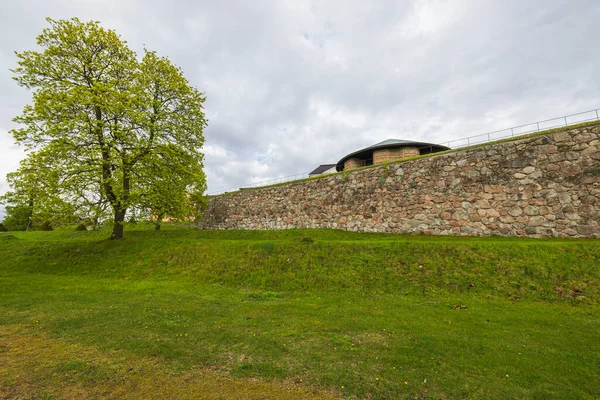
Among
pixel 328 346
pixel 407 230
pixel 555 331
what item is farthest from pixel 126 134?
pixel 555 331

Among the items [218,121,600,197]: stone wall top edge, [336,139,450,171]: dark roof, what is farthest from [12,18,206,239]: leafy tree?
[336,139,450,171]: dark roof

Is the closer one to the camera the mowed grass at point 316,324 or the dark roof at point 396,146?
the mowed grass at point 316,324

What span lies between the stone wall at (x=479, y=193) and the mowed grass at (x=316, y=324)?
11.5ft

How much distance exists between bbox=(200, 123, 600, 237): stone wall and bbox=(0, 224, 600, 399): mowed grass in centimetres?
351

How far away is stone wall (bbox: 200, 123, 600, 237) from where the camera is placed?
13555 mm

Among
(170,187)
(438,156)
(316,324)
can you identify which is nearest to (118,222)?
(170,187)

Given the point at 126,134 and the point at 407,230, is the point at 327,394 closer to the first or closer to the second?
the point at 407,230

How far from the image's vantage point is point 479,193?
53.8ft

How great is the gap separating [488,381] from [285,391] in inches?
140

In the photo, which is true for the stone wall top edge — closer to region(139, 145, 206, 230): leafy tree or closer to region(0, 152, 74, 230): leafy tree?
region(139, 145, 206, 230): leafy tree

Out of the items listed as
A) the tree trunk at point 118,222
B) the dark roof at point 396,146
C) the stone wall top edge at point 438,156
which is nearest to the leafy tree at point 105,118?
the tree trunk at point 118,222

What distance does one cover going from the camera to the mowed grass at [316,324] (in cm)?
465

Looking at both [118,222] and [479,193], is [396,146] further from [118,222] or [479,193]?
[118,222]

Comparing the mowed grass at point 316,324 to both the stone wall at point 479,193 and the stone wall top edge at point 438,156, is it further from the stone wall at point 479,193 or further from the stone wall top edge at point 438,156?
the stone wall top edge at point 438,156
